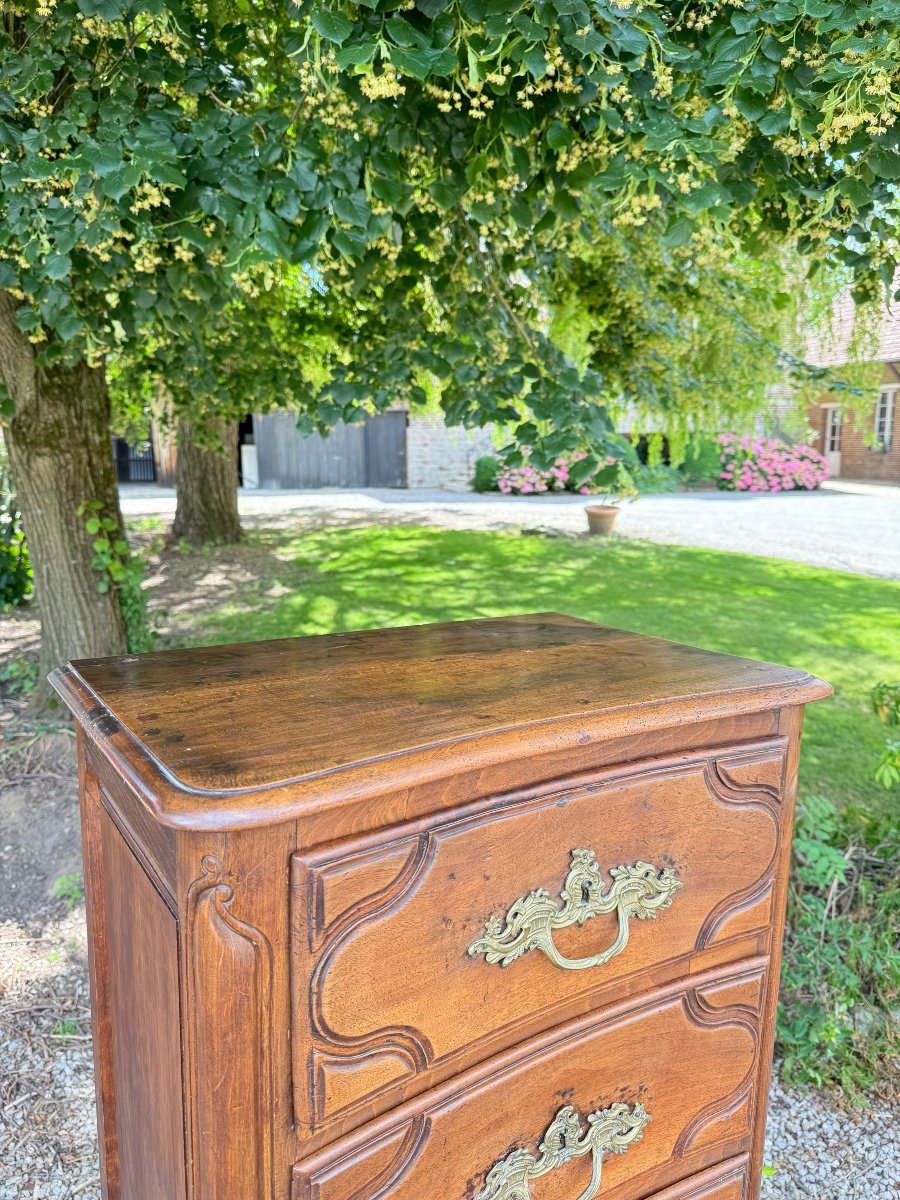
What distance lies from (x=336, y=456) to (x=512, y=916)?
794 inches

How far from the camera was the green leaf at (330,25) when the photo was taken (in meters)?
1.43

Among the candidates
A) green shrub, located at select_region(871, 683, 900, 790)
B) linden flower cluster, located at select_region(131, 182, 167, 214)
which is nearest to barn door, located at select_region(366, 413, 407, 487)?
green shrub, located at select_region(871, 683, 900, 790)

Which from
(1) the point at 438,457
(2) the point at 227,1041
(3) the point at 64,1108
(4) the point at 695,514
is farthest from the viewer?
(1) the point at 438,457

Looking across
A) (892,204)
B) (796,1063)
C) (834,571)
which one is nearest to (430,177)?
(892,204)

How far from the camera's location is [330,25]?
4.74ft

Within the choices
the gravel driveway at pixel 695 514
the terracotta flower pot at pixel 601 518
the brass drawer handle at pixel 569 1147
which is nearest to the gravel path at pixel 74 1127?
the brass drawer handle at pixel 569 1147

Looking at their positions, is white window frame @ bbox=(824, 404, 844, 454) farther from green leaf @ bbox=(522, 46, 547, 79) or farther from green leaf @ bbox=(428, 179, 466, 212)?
green leaf @ bbox=(522, 46, 547, 79)

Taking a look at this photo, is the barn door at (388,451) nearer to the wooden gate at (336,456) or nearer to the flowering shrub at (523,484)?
the wooden gate at (336,456)

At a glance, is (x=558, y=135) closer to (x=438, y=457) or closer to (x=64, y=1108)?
(x=64, y=1108)

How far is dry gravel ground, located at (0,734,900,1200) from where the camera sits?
6.36ft

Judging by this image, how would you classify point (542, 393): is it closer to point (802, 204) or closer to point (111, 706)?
point (802, 204)

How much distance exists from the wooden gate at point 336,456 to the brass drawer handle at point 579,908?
19.5m

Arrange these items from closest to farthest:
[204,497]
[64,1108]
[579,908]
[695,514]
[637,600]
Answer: [579,908] < [64,1108] < [637,600] < [204,497] < [695,514]

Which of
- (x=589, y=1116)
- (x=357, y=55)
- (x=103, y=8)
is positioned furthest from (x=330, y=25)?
(x=589, y=1116)
